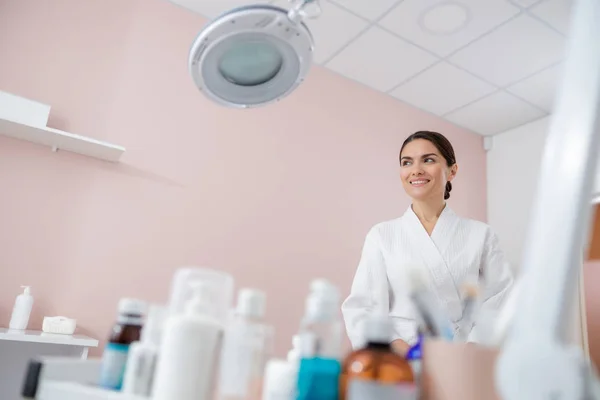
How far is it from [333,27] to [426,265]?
1494 mm

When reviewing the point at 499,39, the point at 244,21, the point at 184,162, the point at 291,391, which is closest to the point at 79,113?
the point at 184,162

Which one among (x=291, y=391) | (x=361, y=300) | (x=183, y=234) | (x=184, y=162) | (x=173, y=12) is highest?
(x=173, y=12)

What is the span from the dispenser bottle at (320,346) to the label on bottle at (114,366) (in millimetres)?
266

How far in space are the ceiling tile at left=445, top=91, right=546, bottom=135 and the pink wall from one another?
764mm

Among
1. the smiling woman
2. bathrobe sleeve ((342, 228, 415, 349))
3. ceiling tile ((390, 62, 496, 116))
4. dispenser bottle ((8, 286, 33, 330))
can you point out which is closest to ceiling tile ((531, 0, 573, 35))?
ceiling tile ((390, 62, 496, 116))

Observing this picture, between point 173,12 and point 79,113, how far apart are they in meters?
0.72

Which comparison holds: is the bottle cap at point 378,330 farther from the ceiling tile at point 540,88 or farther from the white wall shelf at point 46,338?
the ceiling tile at point 540,88

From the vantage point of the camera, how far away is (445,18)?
2221 mm

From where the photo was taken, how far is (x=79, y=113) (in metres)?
1.95

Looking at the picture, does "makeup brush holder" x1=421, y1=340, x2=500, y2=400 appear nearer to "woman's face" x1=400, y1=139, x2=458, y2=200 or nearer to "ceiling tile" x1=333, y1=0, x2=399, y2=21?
"woman's face" x1=400, y1=139, x2=458, y2=200

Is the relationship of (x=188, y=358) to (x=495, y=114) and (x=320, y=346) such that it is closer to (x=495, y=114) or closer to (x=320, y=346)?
(x=320, y=346)

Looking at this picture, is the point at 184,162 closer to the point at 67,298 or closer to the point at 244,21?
the point at 67,298

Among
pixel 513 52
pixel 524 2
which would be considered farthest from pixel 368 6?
pixel 513 52

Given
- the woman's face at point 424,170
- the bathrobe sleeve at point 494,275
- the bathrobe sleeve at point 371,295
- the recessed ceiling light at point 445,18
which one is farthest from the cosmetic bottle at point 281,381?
the recessed ceiling light at point 445,18
